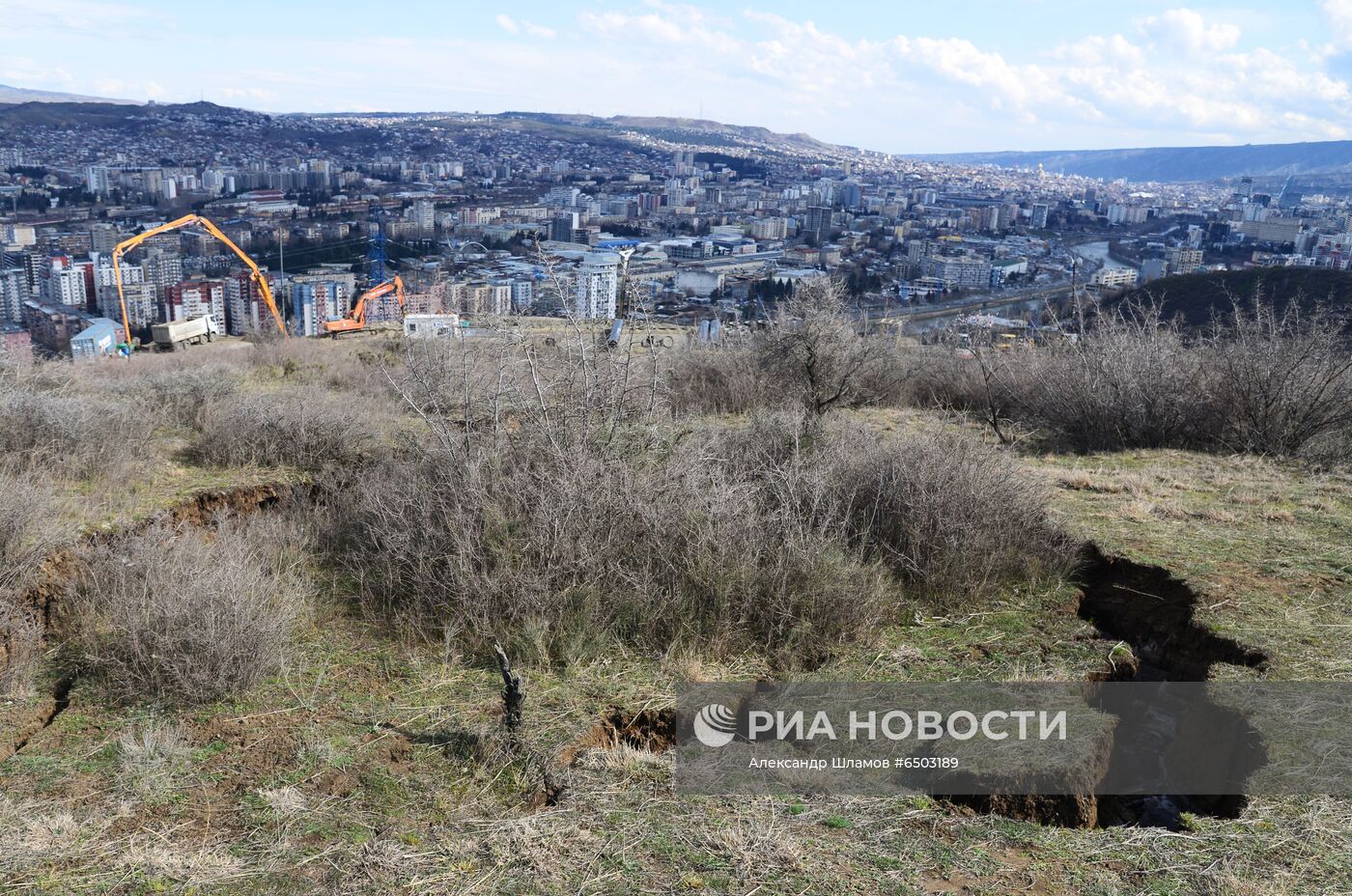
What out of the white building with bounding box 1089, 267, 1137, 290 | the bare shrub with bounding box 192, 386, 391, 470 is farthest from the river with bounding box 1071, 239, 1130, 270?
the bare shrub with bounding box 192, 386, 391, 470

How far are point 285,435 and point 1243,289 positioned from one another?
23.3 m

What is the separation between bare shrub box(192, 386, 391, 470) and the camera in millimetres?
7395

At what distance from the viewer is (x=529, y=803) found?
11.0ft

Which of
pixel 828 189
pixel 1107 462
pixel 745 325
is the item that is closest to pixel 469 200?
pixel 828 189

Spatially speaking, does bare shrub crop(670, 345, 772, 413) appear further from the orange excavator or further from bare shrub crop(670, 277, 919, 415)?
the orange excavator

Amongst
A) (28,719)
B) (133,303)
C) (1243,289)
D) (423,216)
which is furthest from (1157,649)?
(423,216)

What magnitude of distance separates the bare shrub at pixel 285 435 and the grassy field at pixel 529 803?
2728 mm

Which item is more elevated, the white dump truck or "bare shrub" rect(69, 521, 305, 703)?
"bare shrub" rect(69, 521, 305, 703)

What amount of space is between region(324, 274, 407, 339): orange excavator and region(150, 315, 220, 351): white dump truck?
289 cm

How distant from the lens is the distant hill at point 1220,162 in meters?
123

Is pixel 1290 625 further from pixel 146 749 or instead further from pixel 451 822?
pixel 146 749

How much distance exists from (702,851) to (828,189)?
81.0 m

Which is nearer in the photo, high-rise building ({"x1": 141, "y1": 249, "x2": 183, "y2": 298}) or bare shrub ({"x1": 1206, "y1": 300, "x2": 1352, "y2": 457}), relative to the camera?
bare shrub ({"x1": 1206, "y1": 300, "x2": 1352, "y2": 457})

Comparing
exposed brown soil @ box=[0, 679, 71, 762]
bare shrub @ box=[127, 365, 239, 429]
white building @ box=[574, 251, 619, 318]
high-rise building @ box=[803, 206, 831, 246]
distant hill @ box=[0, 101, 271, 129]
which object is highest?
distant hill @ box=[0, 101, 271, 129]
